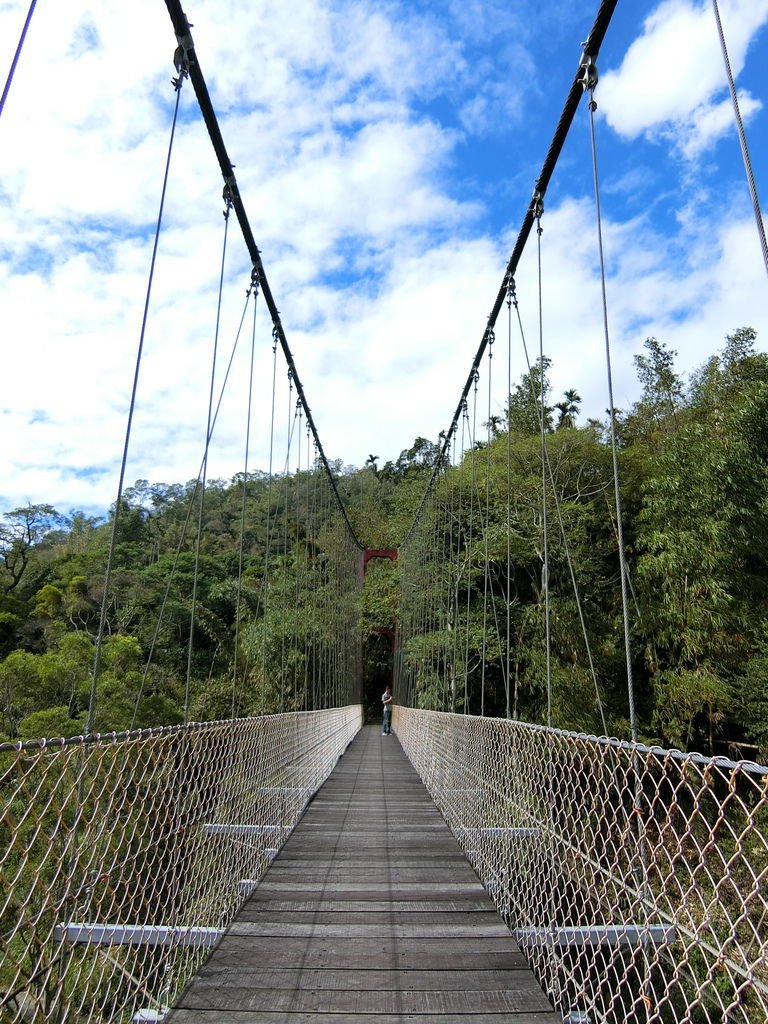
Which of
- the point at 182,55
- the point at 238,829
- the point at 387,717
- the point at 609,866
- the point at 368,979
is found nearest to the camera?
the point at 609,866

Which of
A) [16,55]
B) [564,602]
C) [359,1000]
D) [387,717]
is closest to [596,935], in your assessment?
[359,1000]

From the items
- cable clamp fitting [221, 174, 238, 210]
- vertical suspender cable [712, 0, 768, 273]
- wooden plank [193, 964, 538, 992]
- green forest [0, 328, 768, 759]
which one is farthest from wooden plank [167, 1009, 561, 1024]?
cable clamp fitting [221, 174, 238, 210]

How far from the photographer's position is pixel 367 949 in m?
1.50

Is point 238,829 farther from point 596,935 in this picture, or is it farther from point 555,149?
point 555,149

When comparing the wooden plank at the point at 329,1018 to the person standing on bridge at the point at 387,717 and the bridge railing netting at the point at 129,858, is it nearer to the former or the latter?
the bridge railing netting at the point at 129,858

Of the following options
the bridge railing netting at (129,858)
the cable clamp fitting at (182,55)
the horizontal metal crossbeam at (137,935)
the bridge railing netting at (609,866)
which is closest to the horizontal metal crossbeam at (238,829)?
the bridge railing netting at (129,858)

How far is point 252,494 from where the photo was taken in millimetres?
28859

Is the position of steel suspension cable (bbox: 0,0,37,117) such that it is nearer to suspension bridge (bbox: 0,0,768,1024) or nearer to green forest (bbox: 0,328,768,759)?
suspension bridge (bbox: 0,0,768,1024)

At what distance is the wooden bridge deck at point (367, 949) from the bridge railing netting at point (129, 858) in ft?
0.29

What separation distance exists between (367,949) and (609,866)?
2.16 feet

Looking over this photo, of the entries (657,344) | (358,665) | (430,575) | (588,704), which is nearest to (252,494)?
(358,665)

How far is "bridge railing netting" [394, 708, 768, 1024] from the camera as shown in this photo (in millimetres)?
754

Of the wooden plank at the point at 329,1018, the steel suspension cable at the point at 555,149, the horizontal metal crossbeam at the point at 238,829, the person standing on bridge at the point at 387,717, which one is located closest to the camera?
the wooden plank at the point at 329,1018

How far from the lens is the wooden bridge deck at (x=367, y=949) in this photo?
121cm
